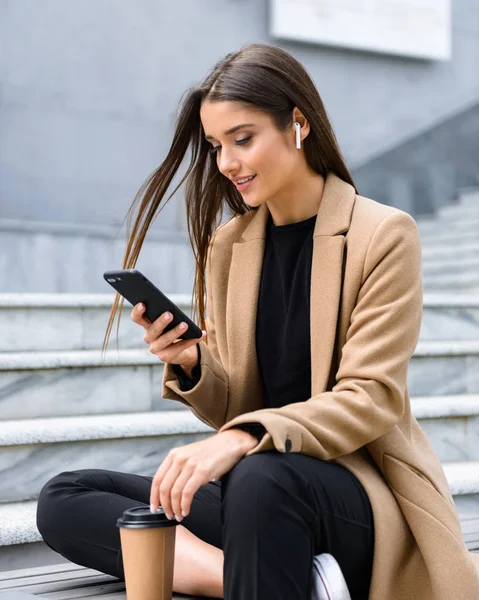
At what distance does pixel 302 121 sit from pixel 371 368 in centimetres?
50

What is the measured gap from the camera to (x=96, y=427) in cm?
240

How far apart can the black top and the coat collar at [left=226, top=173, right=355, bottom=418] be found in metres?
0.02

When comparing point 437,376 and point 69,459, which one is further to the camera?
point 437,376

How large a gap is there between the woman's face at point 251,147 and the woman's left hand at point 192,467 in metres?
0.51

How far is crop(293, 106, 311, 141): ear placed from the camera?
161cm

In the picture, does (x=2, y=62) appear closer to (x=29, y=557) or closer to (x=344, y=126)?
(x=344, y=126)

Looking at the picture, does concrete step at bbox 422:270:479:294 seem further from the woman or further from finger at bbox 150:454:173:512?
finger at bbox 150:454:173:512

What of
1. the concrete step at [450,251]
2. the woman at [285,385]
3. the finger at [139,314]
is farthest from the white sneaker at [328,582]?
the concrete step at [450,251]

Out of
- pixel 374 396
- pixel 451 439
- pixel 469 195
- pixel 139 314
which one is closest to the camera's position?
pixel 374 396

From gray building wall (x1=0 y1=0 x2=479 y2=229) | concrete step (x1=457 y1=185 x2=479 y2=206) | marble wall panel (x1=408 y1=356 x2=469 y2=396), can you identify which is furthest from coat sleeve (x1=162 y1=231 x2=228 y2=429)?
concrete step (x1=457 y1=185 x2=479 y2=206)

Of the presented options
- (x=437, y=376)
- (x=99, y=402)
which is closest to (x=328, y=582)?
(x=99, y=402)

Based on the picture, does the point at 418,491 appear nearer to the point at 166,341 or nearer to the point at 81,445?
the point at 166,341

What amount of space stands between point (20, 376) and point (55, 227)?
1.90 metres

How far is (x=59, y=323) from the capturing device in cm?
302
